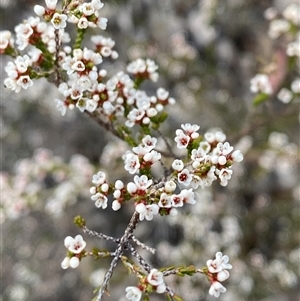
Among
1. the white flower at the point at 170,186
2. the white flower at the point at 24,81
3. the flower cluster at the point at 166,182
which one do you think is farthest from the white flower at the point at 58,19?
the white flower at the point at 170,186

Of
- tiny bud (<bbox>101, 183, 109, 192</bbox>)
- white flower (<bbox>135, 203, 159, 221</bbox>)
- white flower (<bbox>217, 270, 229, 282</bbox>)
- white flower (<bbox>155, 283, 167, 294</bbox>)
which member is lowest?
white flower (<bbox>217, 270, 229, 282</bbox>)

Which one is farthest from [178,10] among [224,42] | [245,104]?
[245,104]

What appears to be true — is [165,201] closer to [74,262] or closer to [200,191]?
[74,262]

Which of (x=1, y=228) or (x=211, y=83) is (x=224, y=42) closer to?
(x=211, y=83)

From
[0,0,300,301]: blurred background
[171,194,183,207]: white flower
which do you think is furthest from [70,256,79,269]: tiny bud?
[0,0,300,301]: blurred background

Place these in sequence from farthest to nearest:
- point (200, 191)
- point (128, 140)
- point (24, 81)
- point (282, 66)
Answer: point (200, 191) < point (282, 66) < point (128, 140) < point (24, 81)

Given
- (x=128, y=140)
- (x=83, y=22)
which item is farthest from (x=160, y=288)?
(x=83, y=22)

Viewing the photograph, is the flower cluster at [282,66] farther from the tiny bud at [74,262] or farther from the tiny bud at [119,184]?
the tiny bud at [74,262]

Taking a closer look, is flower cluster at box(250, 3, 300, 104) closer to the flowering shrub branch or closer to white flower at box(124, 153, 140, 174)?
the flowering shrub branch
